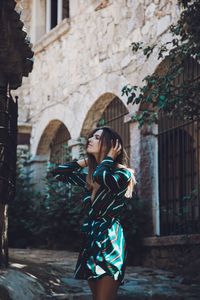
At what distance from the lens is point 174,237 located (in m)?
6.94

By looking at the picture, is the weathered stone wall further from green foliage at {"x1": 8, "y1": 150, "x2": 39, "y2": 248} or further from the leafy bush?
green foliage at {"x1": 8, "y1": 150, "x2": 39, "y2": 248}

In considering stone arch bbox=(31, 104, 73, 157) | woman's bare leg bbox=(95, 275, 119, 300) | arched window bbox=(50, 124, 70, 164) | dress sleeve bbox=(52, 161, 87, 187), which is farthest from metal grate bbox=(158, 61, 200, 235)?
woman's bare leg bbox=(95, 275, 119, 300)

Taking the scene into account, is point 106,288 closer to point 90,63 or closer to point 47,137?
point 90,63

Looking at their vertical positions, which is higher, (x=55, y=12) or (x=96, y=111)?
(x=55, y=12)

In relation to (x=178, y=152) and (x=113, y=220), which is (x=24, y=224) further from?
(x=113, y=220)

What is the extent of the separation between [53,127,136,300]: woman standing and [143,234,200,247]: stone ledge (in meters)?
3.70

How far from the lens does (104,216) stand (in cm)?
288

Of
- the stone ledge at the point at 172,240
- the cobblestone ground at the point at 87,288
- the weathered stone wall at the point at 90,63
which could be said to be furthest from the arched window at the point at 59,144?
the cobblestone ground at the point at 87,288

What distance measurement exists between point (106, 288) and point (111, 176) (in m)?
0.55

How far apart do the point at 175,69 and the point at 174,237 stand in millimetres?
2293

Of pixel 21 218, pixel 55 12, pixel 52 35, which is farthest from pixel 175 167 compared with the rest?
pixel 55 12

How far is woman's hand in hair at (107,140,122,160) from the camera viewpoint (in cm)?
299

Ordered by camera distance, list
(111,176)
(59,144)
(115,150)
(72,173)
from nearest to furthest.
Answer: (111,176), (115,150), (72,173), (59,144)

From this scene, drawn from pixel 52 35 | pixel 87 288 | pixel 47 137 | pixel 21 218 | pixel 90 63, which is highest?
pixel 52 35
